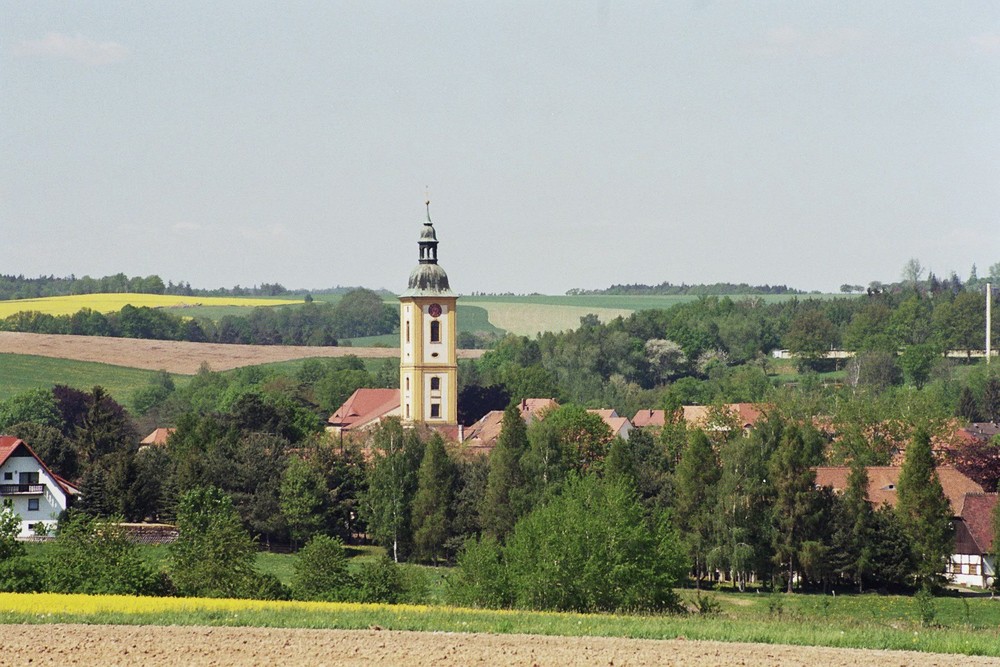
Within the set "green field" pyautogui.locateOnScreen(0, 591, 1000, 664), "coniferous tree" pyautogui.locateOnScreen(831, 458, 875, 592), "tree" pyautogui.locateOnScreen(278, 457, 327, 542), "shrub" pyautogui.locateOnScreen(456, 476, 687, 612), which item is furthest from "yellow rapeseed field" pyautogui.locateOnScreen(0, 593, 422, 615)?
"tree" pyautogui.locateOnScreen(278, 457, 327, 542)

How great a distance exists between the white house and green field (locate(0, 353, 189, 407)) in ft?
232

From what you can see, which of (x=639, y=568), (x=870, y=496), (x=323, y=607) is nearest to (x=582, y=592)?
(x=639, y=568)

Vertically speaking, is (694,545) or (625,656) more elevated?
(625,656)

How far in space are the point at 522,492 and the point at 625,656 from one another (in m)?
47.5

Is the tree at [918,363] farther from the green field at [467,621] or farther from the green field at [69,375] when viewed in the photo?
the green field at [467,621]

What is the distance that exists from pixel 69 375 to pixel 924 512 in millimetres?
105305

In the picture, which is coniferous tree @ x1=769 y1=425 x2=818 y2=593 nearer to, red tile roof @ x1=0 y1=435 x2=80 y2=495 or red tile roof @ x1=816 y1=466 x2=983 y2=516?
red tile roof @ x1=816 y1=466 x2=983 y2=516

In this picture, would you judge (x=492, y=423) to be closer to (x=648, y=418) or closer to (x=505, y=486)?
(x=648, y=418)

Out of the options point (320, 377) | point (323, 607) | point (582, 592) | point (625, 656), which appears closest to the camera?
point (625, 656)

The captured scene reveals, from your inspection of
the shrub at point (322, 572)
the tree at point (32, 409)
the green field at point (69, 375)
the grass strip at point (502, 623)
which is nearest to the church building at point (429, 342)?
the tree at point (32, 409)

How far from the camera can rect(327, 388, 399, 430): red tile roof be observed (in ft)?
424

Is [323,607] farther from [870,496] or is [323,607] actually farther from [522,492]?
[870,496]

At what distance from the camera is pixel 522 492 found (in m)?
76.4

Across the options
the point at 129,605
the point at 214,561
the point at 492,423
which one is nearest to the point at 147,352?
the point at 492,423
